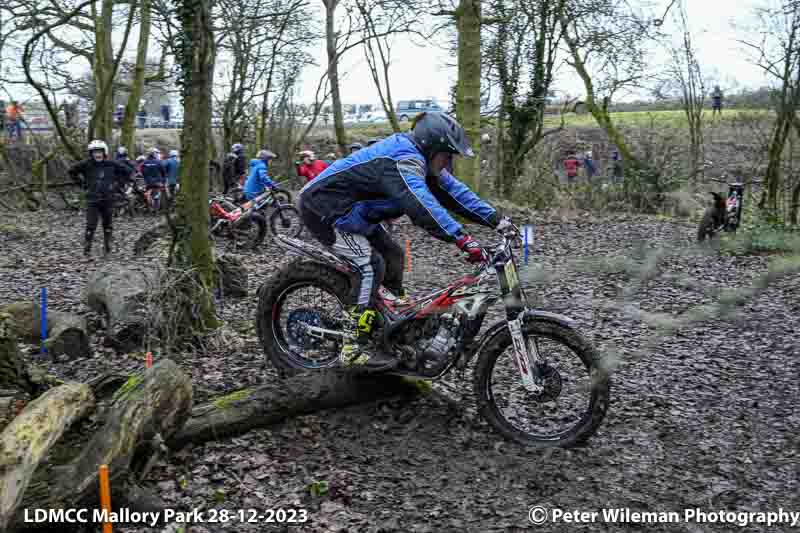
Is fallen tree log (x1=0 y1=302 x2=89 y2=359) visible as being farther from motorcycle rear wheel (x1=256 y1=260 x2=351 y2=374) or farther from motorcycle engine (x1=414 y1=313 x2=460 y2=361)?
motorcycle engine (x1=414 y1=313 x2=460 y2=361)

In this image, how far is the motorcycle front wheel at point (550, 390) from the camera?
15.9 feet

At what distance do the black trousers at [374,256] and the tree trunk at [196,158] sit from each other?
1.70 meters

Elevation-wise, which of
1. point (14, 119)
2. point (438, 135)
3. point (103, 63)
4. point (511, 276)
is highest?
point (103, 63)

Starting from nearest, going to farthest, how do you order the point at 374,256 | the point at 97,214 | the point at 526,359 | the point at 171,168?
the point at 526,359, the point at 374,256, the point at 97,214, the point at 171,168

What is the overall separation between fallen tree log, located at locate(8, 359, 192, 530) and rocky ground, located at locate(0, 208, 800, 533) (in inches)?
12.4

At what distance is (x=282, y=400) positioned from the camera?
5.13 meters

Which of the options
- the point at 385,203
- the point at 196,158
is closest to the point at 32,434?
the point at 385,203

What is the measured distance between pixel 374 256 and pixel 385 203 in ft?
1.26

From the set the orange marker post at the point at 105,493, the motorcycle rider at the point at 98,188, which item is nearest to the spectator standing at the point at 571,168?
the motorcycle rider at the point at 98,188

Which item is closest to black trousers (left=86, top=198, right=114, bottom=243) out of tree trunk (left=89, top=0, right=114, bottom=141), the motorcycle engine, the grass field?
tree trunk (left=89, top=0, right=114, bottom=141)

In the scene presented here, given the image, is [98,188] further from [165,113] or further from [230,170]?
[165,113]

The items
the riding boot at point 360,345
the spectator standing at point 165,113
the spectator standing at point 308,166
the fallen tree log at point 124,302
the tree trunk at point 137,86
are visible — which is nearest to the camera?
the riding boot at point 360,345

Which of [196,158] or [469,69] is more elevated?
[469,69]

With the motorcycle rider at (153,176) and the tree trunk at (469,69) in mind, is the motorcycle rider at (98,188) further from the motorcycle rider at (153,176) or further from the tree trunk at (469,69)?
the motorcycle rider at (153,176)
